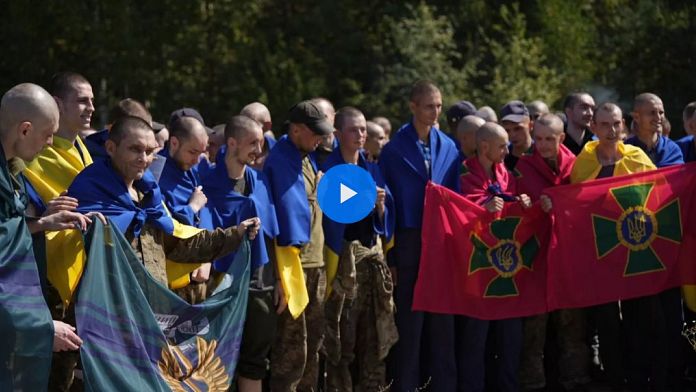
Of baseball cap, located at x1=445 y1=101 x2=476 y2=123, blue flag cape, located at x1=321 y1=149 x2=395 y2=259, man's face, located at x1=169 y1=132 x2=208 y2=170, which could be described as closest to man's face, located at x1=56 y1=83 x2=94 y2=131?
man's face, located at x1=169 y1=132 x2=208 y2=170

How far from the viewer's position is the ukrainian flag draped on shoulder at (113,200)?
6.12 m

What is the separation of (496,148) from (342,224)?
4.19 ft

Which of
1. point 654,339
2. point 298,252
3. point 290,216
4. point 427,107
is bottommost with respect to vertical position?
point 654,339

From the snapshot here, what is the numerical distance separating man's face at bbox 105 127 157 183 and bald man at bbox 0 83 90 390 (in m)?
0.63

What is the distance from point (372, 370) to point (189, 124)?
2361 millimetres

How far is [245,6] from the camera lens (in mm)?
25781

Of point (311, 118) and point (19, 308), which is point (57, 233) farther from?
point (311, 118)

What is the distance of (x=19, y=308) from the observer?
543 cm

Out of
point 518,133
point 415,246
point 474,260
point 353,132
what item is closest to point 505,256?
point 474,260

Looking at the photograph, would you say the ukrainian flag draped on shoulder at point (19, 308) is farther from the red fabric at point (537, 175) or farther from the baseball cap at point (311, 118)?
the red fabric at point (537, 175)

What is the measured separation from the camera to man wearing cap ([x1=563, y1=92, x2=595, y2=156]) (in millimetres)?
9586

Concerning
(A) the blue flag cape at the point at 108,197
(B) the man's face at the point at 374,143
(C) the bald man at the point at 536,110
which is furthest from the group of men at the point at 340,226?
(C) the bald man at the point at 536,110

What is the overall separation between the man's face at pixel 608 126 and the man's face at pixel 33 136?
451cm

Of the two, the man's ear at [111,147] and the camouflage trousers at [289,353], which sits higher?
the man's ear at [111,147]
